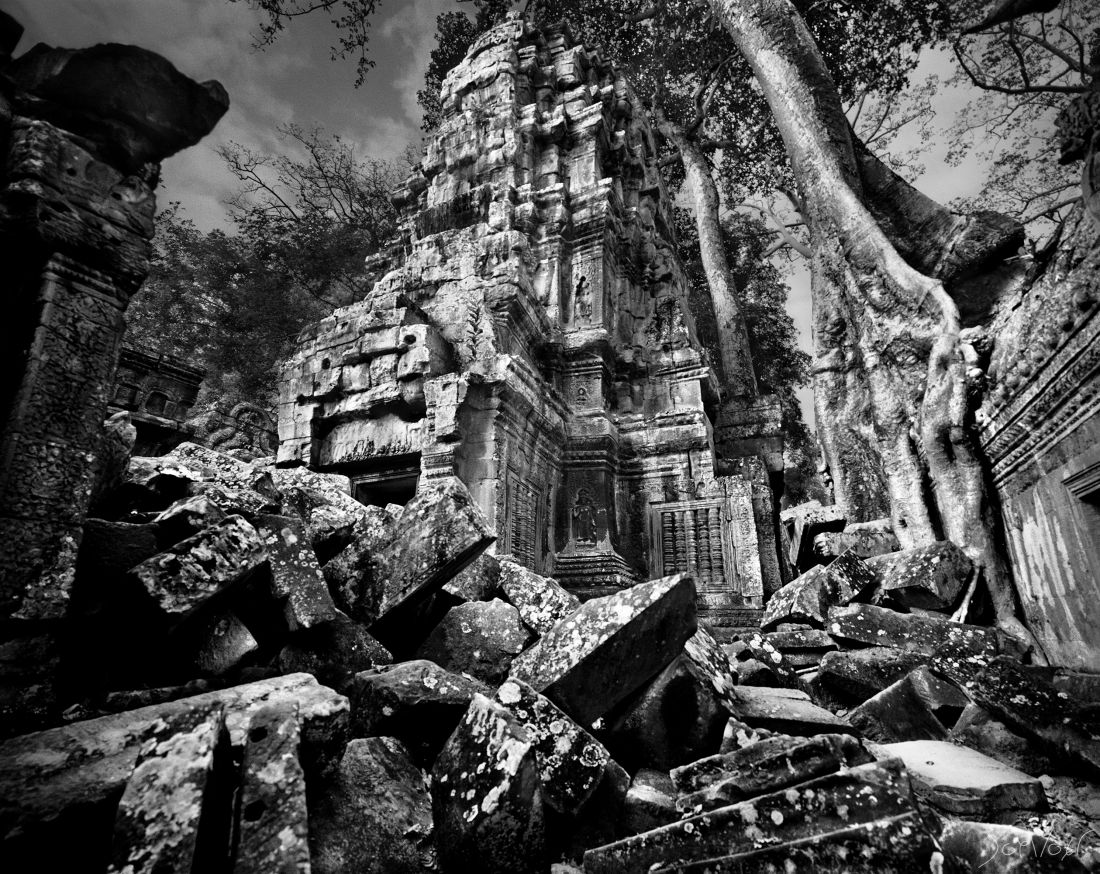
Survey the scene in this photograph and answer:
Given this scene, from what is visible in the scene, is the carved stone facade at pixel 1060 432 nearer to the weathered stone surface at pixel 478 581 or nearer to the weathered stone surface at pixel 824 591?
the weathered stone surface at pixel 824 591

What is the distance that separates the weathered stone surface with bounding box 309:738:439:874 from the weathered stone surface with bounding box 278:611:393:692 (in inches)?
20.8

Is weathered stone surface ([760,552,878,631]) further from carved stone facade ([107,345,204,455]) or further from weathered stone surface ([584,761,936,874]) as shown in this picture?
carved stone facade ([107,345,204,455])

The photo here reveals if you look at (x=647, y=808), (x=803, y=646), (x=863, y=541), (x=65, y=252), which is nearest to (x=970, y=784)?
(x=647, y=808)

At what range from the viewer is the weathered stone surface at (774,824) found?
1.49 m

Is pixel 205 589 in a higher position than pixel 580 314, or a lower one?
lower

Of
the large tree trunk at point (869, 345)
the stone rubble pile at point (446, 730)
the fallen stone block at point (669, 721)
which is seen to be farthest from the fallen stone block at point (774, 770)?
the large tree trunk at point (869, 345)

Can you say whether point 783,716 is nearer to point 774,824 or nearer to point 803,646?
point 774,824

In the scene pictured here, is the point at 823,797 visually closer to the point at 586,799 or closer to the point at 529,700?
the point at 586,799

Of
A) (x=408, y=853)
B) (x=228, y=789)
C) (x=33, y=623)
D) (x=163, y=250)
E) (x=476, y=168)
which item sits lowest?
(x=408, y=853)

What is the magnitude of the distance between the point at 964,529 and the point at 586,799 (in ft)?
14.6

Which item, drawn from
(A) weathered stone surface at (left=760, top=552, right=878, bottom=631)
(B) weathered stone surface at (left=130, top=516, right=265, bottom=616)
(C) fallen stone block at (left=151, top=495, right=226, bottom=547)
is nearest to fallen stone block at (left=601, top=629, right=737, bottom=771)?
(B) weathered stone surface at (left=130, top=516, right=265, bottom=616)

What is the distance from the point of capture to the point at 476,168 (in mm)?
10453

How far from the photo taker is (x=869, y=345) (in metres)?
6.45

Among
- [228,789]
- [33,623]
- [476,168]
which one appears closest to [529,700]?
[228,789]
